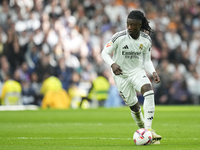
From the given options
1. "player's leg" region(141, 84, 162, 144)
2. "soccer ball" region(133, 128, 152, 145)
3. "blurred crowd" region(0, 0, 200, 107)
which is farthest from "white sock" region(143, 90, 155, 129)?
"blurred crowd" region(0, 0, 200, 107)

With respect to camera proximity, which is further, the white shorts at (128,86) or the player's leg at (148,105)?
the white shorts at (128,86)

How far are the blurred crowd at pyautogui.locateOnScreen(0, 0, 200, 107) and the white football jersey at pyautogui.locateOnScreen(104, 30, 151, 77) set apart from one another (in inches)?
464

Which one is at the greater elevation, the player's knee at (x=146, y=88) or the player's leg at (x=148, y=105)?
the player's knee at (x=146, y=88)

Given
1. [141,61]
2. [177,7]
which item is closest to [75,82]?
[177,7]

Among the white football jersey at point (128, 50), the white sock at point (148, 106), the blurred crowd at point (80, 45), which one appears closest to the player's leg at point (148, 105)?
the white sock at point (148, 106)

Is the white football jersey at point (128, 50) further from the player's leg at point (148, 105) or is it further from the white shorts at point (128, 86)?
the player's leg at point (148, 105)

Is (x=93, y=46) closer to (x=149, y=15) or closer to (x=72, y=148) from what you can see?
(x=149, y=15)

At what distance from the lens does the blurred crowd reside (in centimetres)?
1998

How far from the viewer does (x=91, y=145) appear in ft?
24.7

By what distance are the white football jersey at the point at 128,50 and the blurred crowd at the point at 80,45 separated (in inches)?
464

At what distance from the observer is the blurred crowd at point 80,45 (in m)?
20.0

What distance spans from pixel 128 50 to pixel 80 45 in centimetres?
1331

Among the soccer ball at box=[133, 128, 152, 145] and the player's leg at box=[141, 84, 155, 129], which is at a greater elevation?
the player's leg at box=[141, 84, 155, 129]

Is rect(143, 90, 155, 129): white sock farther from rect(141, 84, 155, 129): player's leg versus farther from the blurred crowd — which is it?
the blurred crowd
